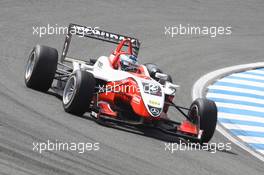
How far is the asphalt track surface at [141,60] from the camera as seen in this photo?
32.8 ft

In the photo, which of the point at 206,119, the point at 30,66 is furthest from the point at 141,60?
the point at 206,119

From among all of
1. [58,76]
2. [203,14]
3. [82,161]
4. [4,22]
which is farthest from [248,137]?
[203,14]

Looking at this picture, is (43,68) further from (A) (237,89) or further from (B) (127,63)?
(A) (237,89)

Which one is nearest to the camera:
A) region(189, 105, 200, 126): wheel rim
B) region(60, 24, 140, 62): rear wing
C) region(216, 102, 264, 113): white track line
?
region(189, 105, 200, 126): wheel rim

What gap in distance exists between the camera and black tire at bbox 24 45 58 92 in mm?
13898

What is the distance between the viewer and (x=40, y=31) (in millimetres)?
20641

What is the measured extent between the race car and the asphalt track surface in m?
0.25

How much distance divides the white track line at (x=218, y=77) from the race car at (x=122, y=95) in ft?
3.21

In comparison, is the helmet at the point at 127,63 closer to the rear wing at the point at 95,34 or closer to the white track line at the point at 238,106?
the rear wing at the point at 95,34

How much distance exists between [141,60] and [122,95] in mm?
6963

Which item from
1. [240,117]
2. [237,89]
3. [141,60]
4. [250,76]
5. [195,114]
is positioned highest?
[195,114]

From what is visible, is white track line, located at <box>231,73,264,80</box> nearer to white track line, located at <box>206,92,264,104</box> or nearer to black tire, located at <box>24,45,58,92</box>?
white track line, located at <box>206,92,264,104</box>

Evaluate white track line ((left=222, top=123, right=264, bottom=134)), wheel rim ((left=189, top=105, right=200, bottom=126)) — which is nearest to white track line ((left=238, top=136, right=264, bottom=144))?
white track line ((left=222, top=123, right=264, bottom=134))

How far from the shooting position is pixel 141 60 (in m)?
19.9
